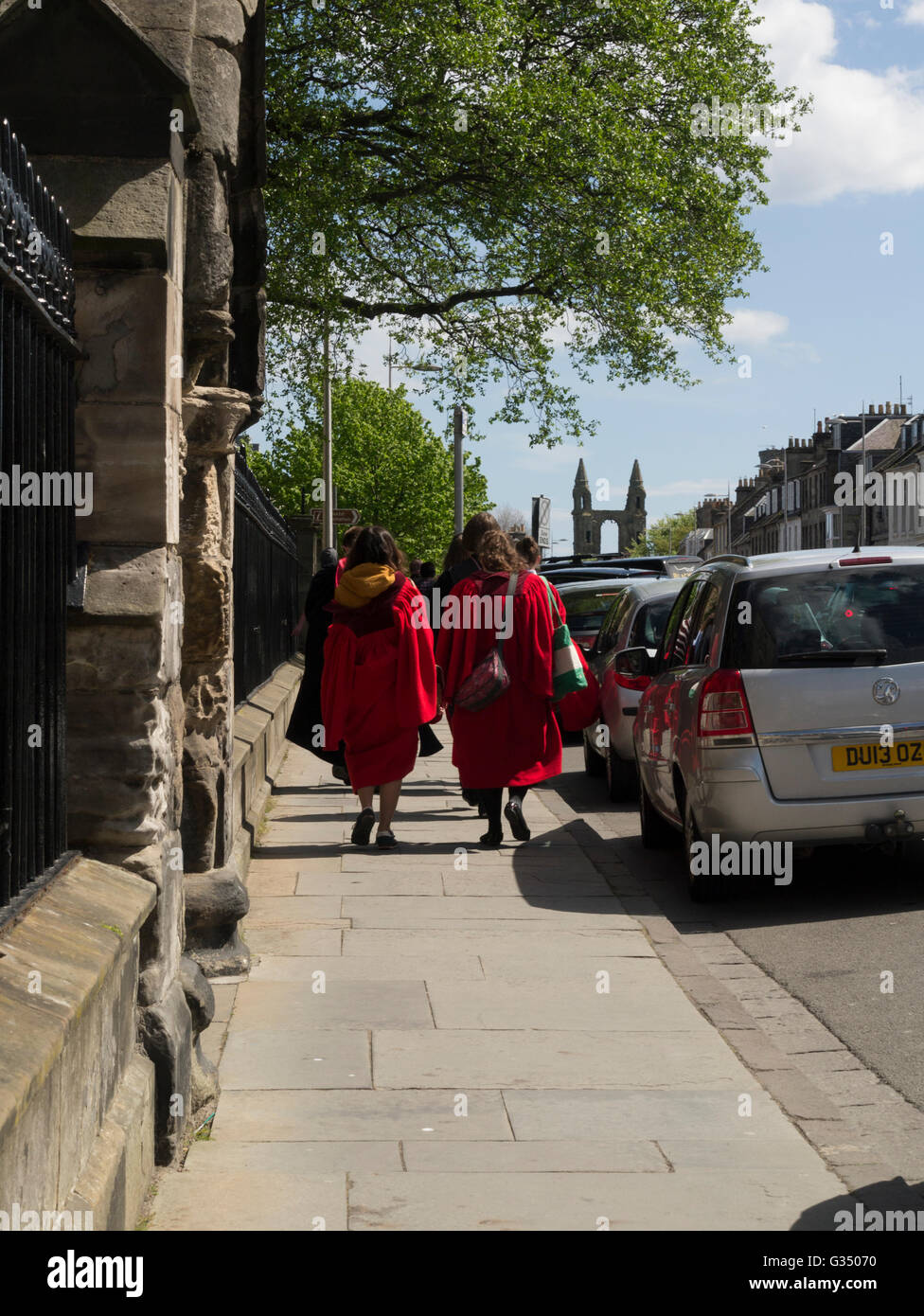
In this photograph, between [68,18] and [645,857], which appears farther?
[645,857]

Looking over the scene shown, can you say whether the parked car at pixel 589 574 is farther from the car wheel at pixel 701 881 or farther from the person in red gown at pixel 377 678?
the car wheel at pixel 701 881

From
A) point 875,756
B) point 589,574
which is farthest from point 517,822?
point 589,574

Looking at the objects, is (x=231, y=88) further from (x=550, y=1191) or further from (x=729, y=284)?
(x=729, y=284)

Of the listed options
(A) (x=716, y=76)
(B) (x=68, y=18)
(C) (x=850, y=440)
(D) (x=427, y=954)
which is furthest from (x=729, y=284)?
(C) (x=850, y=440)

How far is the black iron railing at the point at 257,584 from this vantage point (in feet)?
34.1

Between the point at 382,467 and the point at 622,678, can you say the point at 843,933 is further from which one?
the point at 382,467

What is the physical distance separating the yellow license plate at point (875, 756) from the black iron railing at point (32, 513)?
480 centimetres

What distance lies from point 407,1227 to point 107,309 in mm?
2289

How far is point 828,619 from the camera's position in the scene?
7.87 metres

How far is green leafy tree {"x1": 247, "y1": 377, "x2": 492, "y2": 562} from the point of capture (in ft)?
211

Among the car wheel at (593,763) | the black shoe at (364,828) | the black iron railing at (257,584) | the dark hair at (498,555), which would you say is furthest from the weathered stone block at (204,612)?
the car wheel at (593,763)

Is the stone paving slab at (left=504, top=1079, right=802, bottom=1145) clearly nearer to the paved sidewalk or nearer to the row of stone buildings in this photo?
the paved sidewalk

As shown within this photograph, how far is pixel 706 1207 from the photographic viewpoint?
3842 millimetres

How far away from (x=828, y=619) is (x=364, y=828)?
10.5 feet
